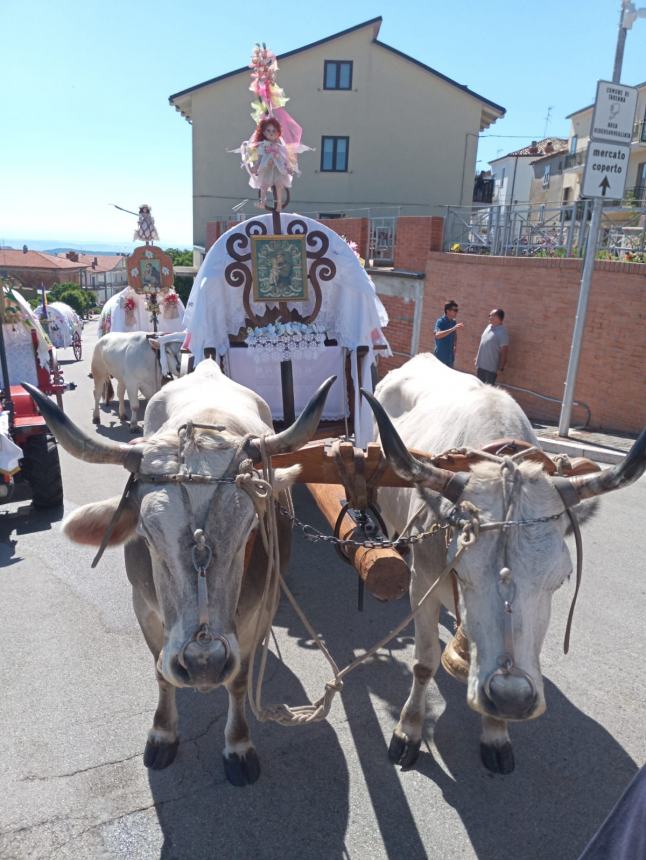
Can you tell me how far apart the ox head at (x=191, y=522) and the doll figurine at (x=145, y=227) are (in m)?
11.5

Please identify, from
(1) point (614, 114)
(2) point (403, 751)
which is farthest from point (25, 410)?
(1) point (614, 114)

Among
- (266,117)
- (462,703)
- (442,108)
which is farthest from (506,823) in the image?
(442,108)

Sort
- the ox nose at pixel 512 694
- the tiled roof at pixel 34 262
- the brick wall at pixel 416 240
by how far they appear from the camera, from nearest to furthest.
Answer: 1. the ox nose at pixel 512 694
2. the brick wall at pixel 416 240
3. the tiled roof at pixel 34 262

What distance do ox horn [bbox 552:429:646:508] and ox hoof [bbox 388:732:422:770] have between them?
1.73 m

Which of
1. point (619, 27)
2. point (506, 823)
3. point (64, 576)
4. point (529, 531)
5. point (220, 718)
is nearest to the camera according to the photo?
point (529, 531)

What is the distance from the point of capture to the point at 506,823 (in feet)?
9.91

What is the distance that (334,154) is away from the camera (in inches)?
1083

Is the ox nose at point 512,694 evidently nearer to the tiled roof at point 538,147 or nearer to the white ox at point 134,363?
the white ox at point 134,363

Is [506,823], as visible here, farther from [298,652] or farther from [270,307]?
[270,307]

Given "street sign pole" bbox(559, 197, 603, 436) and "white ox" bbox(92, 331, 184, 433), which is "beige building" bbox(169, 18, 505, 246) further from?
"street sign pole" bbox(559, 197, 603, 436)

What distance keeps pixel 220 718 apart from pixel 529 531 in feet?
7.56

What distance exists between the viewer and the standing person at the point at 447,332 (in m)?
10.3

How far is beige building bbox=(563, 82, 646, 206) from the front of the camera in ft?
101

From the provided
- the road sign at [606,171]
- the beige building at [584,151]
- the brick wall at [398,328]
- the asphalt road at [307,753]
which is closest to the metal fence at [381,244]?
the brick wall at [398,328]
